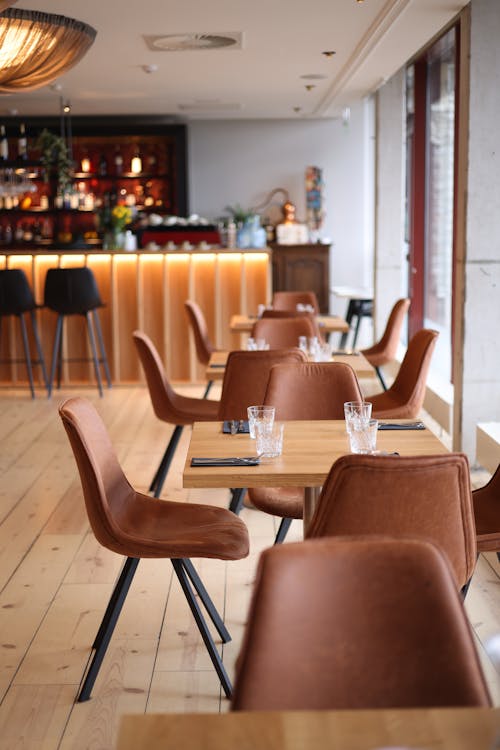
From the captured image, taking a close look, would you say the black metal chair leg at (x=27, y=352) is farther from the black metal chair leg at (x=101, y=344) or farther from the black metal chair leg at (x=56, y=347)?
the black metal chair leg at (x=101, y=344)

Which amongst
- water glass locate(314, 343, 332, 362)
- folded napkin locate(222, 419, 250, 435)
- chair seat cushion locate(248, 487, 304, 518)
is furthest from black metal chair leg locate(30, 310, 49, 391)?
folded napkin locate(222, 419, 250, 435)

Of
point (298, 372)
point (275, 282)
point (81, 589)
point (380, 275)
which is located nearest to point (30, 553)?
point (81, 589)

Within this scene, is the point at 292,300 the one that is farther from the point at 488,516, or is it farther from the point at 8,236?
the point at 8,236

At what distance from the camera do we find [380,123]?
988 centimetres

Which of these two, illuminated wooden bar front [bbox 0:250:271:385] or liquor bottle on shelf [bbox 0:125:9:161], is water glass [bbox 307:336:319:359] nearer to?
illuminated wooden bar front [bbox 0:250:271:385]

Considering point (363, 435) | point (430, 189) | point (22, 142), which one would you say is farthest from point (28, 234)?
point (363, 435)

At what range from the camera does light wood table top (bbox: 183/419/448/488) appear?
2.90 meters

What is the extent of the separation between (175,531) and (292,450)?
1.60 ft

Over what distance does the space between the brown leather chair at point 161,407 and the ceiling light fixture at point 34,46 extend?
4.90 feet

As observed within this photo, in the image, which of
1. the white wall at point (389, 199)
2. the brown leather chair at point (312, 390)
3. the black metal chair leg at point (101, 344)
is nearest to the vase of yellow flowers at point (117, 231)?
the black metal chair leg at point (101, 344)

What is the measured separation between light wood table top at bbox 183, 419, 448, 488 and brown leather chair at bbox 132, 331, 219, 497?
1.72 metres

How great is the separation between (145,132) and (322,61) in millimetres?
4882

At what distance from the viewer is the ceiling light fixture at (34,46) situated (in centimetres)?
412

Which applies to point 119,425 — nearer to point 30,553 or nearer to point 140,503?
point 30,553
